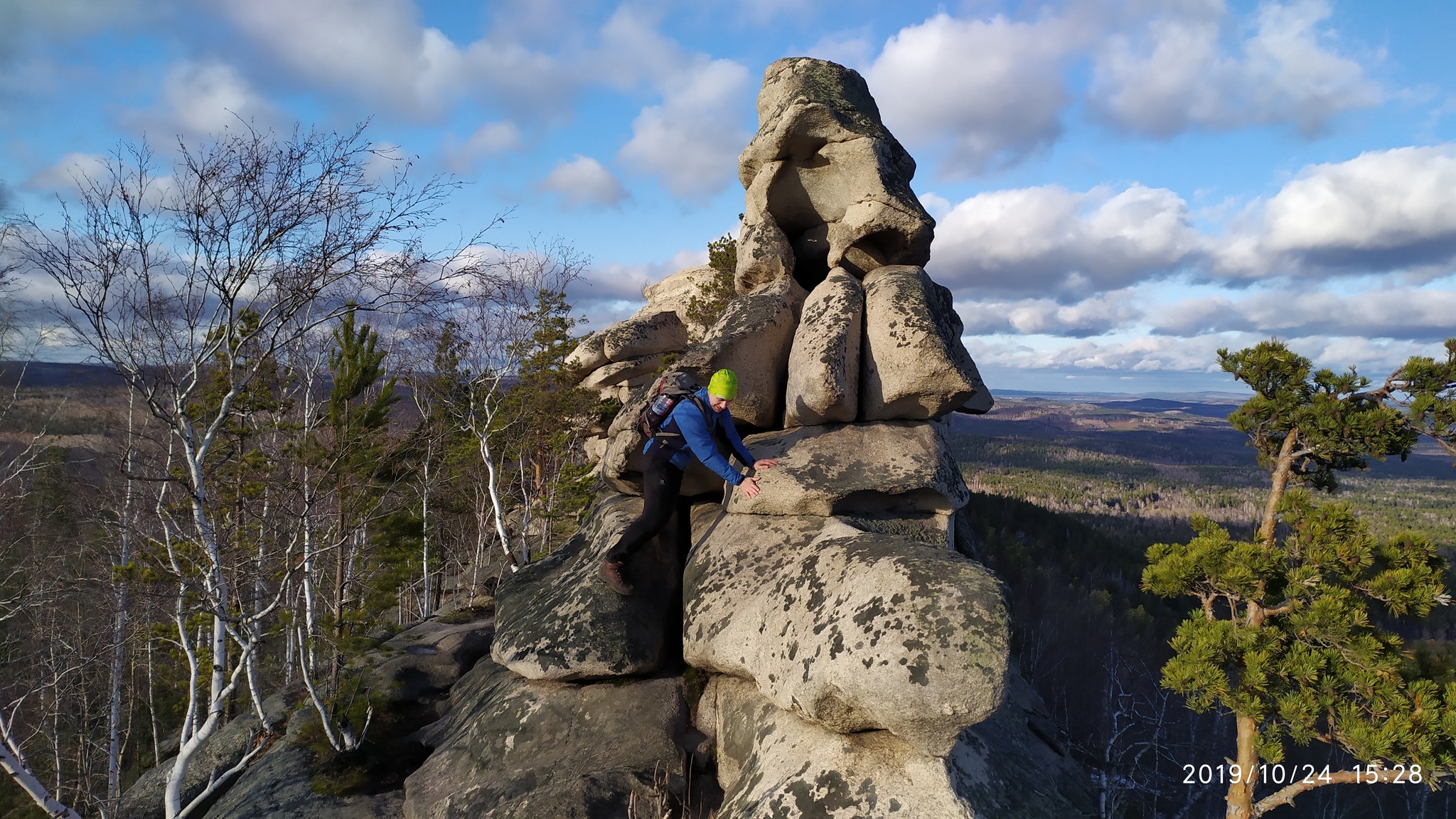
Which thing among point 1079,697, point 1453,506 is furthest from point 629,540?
point 1453,506

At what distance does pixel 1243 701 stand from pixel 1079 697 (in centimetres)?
4090

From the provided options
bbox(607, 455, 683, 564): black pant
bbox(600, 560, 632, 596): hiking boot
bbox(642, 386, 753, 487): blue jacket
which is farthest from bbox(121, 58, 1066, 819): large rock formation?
bbox(642, 386, 753, 487): blue jacket

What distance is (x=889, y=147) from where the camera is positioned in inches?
449

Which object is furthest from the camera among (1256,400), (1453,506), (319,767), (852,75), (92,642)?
(1453,506)

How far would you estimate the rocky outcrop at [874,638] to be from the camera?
5.01 metres

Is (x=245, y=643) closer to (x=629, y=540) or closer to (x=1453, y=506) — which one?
(x=629, y=540)

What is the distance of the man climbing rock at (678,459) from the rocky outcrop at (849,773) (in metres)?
2.07

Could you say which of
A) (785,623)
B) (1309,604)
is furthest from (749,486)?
(1309,604)

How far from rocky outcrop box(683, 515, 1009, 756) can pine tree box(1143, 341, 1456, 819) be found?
6.51 m

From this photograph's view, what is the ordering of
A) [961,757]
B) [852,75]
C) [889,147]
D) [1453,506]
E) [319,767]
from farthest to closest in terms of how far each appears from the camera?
[1453,506] < [852,75] < [889,147] < [319,767] < [961,757]

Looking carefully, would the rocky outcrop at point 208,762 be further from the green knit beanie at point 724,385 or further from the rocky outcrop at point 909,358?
the rocky outcrop at point 909,358

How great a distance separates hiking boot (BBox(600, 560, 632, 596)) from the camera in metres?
8.44

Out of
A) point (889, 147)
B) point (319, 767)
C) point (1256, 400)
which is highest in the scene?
point (889, 147)

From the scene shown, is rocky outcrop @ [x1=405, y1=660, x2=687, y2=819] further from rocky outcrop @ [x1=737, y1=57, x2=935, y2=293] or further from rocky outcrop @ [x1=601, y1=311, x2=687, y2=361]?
rocky outcrop @ [x1=601, y1=311, x2=687, y2=361]
